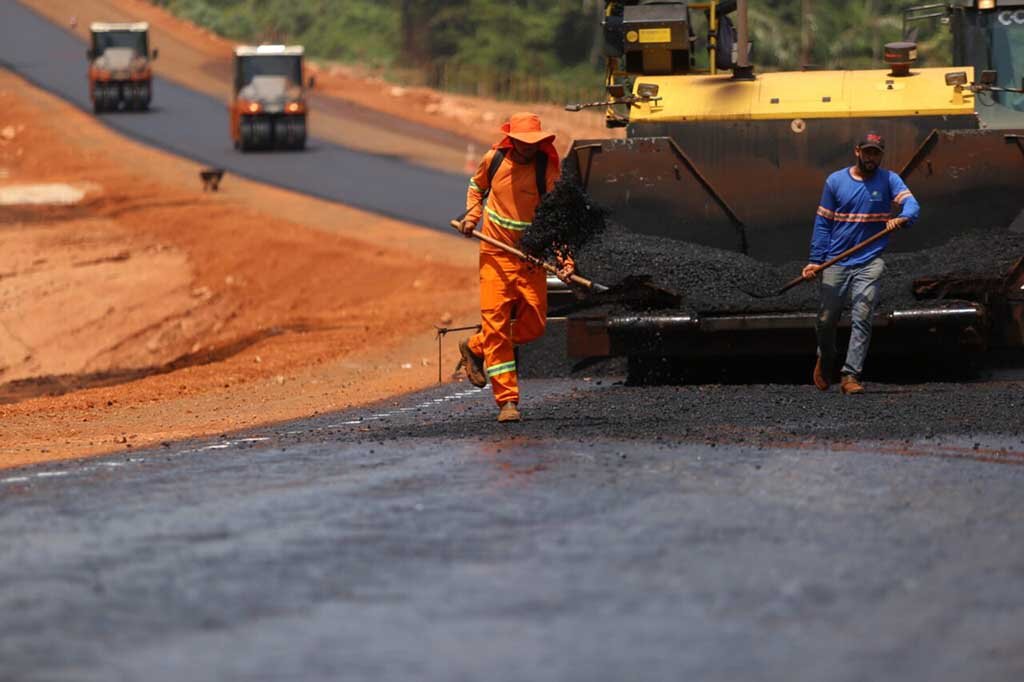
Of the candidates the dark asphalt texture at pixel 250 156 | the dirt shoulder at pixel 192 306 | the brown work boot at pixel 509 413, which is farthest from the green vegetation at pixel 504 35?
the brown work boot at pixel 509 413

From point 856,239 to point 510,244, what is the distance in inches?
98.0

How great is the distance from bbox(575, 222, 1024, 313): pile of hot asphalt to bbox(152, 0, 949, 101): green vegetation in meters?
30.1

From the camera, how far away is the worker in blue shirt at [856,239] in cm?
1202

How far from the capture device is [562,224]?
11.0m

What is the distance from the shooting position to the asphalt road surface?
18.4 feet

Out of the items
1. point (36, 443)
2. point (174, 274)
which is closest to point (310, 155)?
point (174, 274)

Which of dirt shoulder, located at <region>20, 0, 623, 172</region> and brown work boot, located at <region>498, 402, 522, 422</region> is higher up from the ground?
dirt shoulder, located at <region>20, 0, 623, 172</region>

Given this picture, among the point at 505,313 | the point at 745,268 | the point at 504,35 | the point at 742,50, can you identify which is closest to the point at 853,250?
the point at 745,268

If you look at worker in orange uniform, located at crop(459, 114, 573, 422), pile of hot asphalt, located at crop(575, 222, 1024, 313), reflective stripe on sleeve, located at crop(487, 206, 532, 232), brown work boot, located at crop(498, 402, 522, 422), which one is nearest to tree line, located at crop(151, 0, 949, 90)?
pile of hot asphalt, located at crop(575, 222, 1024, 313)

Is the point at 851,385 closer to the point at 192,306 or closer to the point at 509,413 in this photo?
the point at 509,413

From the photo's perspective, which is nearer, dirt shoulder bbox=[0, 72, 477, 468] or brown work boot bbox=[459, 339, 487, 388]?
brown work boot bbox=[459, 339, 487, 388]

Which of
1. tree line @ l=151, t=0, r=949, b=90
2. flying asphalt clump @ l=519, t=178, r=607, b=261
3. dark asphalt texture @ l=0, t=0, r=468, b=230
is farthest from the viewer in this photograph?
tree line @ l=151, t=0, r=949, b=90

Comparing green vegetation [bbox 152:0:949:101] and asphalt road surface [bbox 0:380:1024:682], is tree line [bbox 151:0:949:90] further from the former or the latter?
asphalt road surface [bbox 0:380:1024:682]

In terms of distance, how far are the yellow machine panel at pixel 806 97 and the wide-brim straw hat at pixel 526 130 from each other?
3410mm
